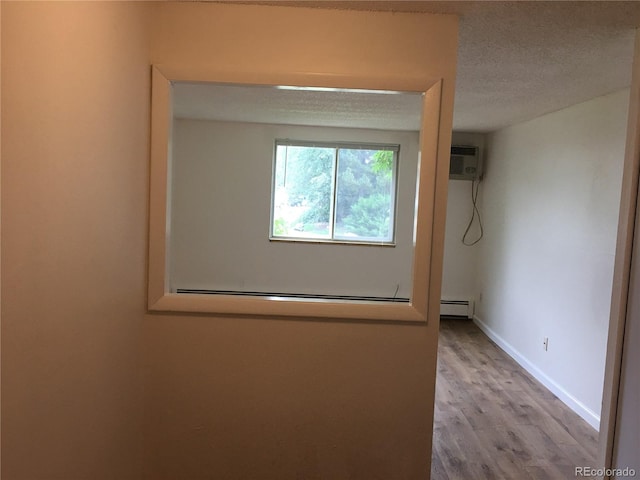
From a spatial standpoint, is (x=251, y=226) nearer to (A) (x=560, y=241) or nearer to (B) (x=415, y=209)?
(A) (x=560, y=241)

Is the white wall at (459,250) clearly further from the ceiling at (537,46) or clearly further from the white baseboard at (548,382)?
the ceiling at (537,46)

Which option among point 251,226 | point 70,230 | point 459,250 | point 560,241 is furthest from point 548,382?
point 70,230

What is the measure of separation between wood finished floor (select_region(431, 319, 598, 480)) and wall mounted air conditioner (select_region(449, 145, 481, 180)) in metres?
2.03

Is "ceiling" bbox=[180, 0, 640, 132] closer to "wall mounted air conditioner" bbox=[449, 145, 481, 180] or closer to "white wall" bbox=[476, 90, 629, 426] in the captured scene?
"white wall" bbox=[476, 90, 629, 426]

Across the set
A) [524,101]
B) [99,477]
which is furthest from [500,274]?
[99,477]

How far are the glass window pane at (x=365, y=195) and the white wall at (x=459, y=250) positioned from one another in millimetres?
701

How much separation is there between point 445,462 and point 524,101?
2.45 m

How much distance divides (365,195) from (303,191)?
2.27 ft

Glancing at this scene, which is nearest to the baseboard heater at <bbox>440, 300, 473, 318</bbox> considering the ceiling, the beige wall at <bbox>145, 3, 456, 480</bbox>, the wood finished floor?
the wood finished floor

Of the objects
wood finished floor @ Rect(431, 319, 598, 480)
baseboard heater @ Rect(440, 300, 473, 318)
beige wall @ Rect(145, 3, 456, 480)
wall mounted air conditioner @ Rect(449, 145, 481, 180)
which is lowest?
wood finished floor @ Rect(431, 319, 598, 480)

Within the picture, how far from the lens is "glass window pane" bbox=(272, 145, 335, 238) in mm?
5328

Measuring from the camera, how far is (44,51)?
112cm

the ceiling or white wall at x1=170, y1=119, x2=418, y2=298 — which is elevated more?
the ceiling

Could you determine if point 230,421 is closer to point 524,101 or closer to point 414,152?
point 524,101
